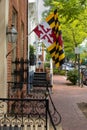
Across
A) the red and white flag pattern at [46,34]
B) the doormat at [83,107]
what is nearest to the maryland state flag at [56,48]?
the red and white flag pattern at [46,34]

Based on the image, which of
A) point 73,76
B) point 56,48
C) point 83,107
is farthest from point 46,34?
point 73,76

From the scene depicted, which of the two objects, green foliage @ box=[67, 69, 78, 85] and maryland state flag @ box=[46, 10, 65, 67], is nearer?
maryland state flag @ box=[46, 10, 65, 67]

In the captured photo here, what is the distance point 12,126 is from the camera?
7.77 m

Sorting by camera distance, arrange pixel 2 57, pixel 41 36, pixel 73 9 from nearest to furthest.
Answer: pixel 2 57 < pixel 41 36 < pixel 73 9

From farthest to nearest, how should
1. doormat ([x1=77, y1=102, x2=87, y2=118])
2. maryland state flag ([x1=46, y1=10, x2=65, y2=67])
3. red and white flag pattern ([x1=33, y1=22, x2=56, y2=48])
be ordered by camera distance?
doormat ([x1=77, y1=102, x2=87, y2=118]), red and white flag pattern ([x1=33, y1=22, x2=56, y2=48]), maryland state flag ([x1=46, y1=10, x2=65, y2=67])

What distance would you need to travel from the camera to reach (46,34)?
37.5ft

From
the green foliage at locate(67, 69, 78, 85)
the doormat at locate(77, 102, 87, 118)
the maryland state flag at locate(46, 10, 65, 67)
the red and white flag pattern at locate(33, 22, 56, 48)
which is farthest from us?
the green foliage at locate(67, 69, 78, 85)

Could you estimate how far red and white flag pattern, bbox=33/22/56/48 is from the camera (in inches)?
440

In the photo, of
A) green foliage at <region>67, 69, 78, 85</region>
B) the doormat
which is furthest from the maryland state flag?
green foliage at <region>67, 69, 78, 85</region>

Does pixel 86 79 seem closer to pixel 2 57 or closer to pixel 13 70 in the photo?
pixel 13 70

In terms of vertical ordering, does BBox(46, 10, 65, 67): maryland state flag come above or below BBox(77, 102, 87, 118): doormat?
above

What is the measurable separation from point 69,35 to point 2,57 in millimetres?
27998

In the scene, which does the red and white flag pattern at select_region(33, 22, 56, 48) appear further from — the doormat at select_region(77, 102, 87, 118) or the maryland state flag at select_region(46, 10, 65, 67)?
the doormat at select_region(77, 102, 87, 118)

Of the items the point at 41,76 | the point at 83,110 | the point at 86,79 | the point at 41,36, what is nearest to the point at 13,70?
the point at 41,36
